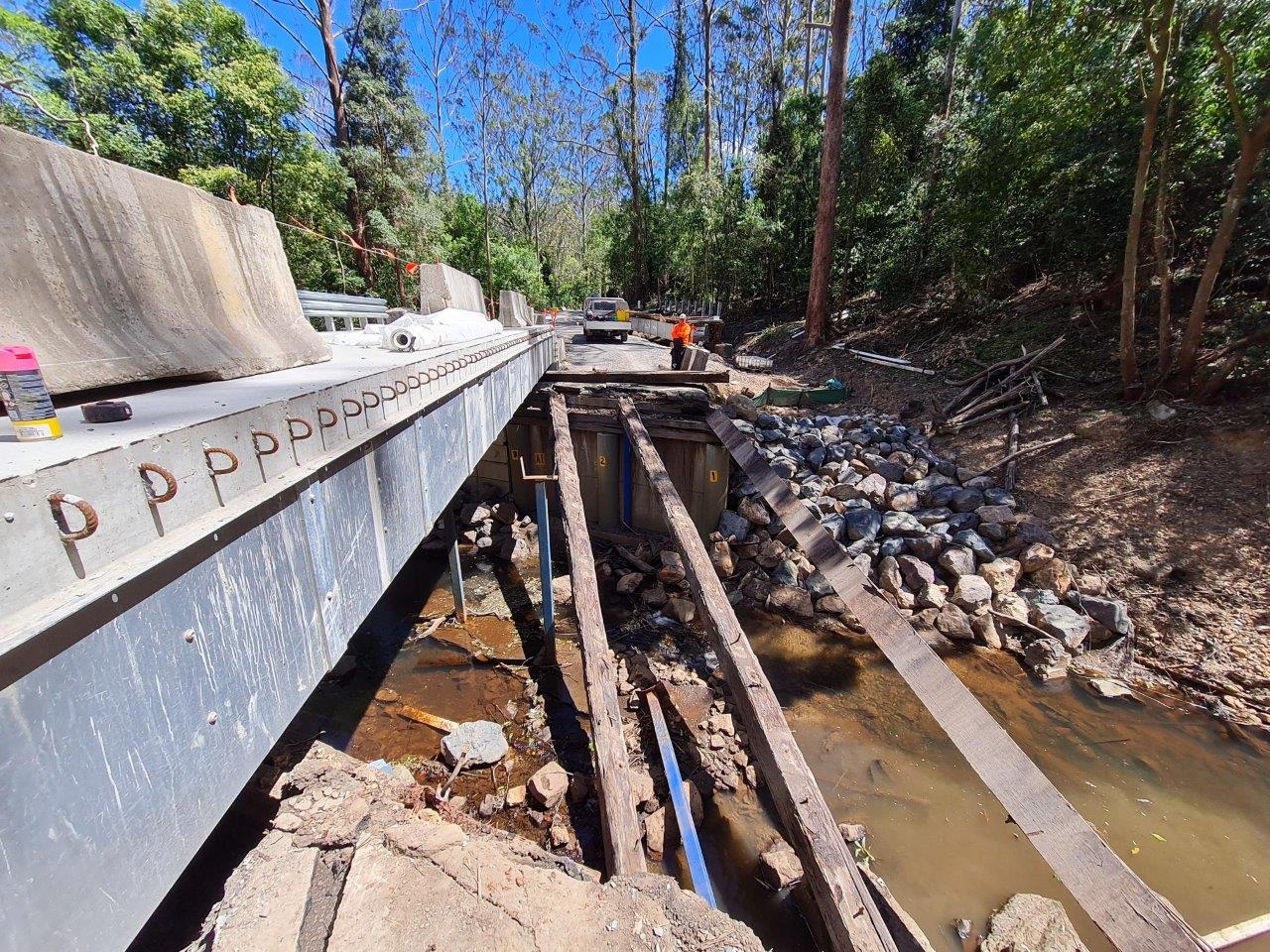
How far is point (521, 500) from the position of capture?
10.8 m

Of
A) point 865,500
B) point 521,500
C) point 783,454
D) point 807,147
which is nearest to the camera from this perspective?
point 865,500

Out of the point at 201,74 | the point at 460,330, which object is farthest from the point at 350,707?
the point at 201,74

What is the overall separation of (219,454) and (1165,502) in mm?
9985

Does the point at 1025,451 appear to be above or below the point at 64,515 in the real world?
below

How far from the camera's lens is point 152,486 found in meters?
1.26

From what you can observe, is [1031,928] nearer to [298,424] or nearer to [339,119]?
[298,424]

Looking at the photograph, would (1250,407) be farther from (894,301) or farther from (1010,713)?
(894,301)

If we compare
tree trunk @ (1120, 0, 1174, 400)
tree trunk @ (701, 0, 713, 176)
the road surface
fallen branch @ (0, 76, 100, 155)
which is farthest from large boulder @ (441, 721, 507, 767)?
tree trunk @ (701, 0, 713, 176)

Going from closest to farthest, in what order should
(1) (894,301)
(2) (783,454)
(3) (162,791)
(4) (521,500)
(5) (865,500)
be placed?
(3) (162,791) → (5) (865,500) → (2) (783,454) → (4) (521,500) → (1) (894,301)

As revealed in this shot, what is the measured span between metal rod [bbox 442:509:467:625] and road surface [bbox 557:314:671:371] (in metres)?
4.95

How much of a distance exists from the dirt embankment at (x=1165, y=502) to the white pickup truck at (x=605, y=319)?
13039mm

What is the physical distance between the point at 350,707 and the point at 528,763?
246 centimetres

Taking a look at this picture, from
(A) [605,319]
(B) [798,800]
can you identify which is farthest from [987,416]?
(A) [605,319]

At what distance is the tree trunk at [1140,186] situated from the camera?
6.40m
